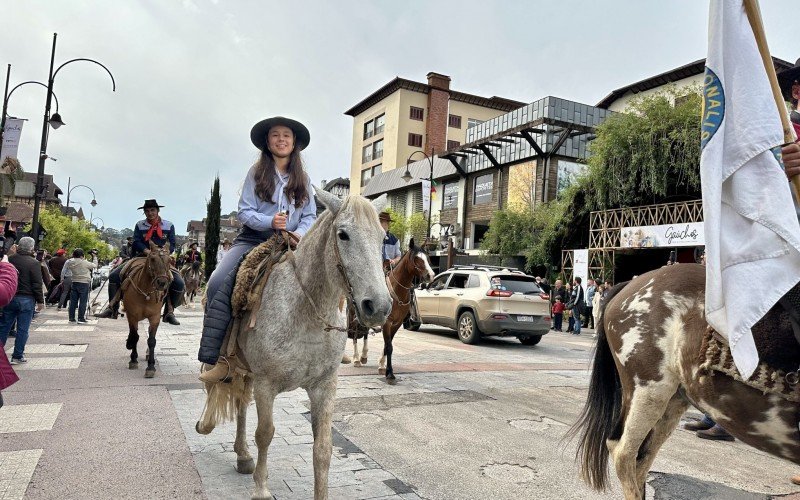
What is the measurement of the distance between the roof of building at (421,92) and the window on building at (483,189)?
21401 millimetres

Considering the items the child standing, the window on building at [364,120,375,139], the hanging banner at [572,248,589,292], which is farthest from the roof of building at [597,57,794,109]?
the window on building at [364,120,375,139]

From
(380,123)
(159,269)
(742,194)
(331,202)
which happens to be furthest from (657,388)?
(380,123)

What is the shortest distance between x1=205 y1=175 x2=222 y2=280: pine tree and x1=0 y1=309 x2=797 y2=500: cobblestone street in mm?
30159

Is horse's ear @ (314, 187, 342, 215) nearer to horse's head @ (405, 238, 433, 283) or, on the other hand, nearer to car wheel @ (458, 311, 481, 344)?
horse's head @ (405, 238, 433, 283)

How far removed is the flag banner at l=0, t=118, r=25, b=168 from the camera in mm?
14586

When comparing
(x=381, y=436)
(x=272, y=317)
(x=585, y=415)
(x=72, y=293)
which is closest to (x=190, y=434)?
(x=381, y=436)

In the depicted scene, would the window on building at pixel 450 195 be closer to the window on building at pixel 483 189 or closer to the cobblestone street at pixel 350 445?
the window on building at pixel 483 189

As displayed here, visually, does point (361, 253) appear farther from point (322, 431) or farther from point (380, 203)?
point (322, 431)

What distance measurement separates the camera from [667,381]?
118 inches

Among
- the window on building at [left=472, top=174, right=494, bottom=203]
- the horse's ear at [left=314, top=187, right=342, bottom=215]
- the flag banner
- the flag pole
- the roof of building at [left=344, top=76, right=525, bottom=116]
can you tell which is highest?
the roof of building at [left=344, top=76, right=525, bottom=116]

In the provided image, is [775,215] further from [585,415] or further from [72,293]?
[72,293]

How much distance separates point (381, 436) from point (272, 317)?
2.28 m

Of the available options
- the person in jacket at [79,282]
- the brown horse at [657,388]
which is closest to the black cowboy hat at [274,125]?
the brown horse at [657,388]

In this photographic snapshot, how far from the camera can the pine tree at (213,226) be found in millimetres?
37406
